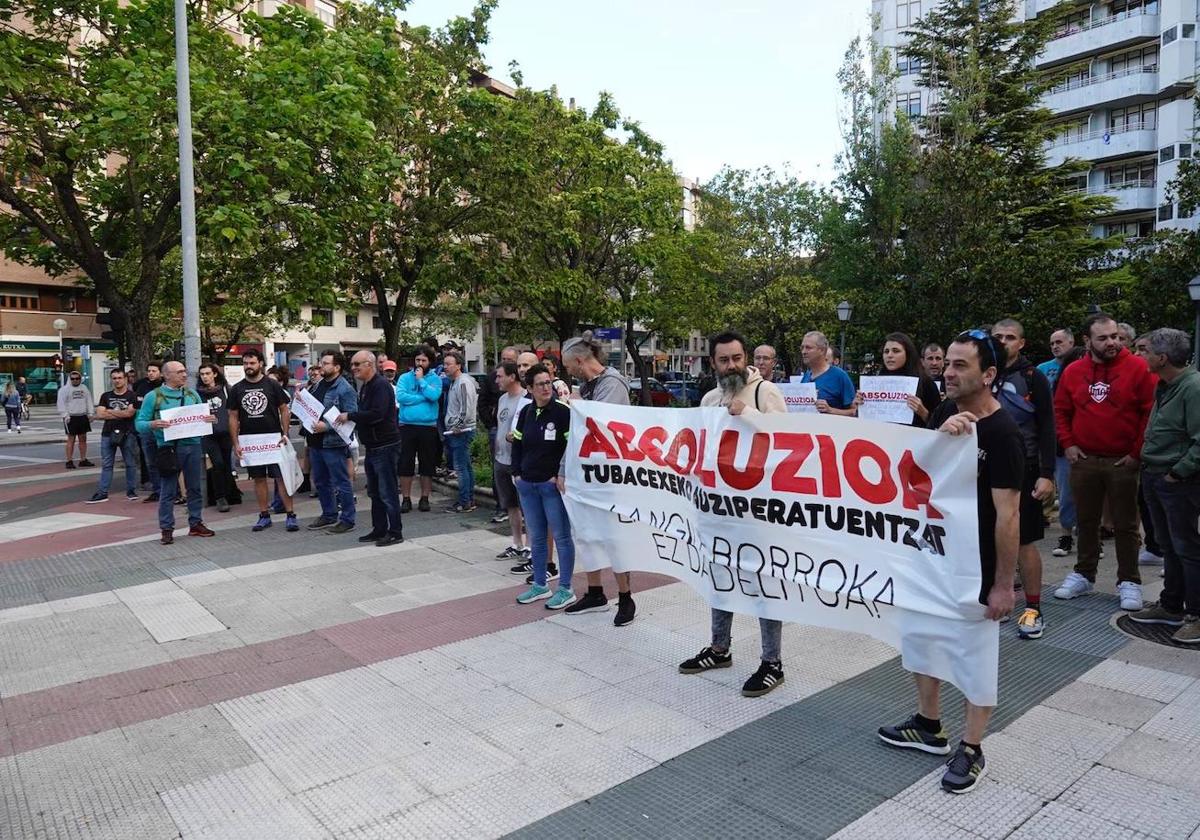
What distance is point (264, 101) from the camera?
11766 millimetres

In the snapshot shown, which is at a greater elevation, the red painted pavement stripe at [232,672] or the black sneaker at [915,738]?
the black sneaker at [915,738]

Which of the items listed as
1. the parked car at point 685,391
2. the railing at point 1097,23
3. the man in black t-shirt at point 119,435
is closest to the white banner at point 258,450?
the man in black t-shirt at point 119,435

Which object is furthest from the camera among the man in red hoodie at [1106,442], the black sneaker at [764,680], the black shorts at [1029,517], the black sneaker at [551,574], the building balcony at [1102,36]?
the building balcony at [1102,36]

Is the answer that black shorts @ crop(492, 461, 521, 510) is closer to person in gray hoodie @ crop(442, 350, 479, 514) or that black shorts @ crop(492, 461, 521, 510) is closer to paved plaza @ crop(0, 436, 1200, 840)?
paved plaza @ crop(0, 436, 1200, 840)

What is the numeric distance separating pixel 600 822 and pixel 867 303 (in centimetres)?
1868

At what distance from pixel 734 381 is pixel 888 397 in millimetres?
2694

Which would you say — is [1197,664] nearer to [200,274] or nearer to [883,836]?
[883,836]

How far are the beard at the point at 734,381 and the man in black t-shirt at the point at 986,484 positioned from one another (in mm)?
1244

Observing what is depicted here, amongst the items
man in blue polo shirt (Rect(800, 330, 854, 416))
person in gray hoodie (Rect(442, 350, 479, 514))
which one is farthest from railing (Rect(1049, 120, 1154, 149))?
man in blue polo shirt (Rect(800, 330, 854, 416))

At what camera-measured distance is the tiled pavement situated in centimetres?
334

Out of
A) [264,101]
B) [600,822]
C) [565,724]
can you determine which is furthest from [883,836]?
[264,101]

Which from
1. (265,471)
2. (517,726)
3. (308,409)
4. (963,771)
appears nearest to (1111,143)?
(308,409)

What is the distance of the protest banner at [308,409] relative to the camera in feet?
29.3

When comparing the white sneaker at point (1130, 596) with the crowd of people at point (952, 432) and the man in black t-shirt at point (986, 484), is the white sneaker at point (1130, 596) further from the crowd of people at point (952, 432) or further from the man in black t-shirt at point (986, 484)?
the man in black t-shirt at point (986, 484)
